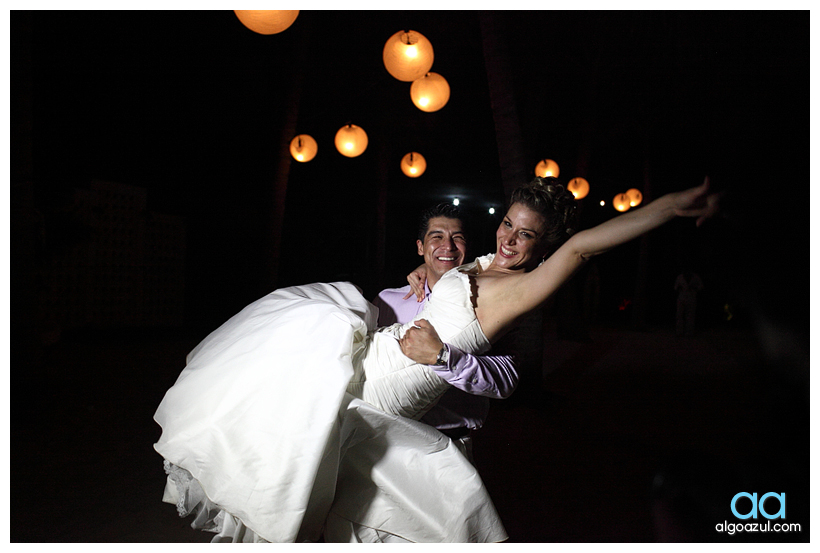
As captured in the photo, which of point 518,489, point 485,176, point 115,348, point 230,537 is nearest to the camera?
point 230,537

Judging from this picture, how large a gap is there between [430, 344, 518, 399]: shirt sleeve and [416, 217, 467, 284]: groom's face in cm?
70

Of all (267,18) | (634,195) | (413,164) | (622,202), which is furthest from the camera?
(622,202)

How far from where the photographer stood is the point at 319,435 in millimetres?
1560

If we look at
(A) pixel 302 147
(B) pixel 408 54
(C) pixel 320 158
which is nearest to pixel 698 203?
(B) pixel 408 54

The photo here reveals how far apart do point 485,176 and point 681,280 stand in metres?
4.80

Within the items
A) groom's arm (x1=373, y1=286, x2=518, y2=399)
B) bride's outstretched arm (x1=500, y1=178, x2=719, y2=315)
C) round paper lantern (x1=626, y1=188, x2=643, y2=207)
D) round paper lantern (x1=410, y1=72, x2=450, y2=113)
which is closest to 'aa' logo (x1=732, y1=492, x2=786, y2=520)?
groom's arm (x1=373, y1=286, x2=518, y2=399)

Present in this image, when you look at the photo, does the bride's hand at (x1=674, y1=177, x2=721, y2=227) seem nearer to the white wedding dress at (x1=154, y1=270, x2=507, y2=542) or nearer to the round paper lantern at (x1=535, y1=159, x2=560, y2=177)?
the white wedding dress at (x1=154, y1=270, x2=507, y2=542)

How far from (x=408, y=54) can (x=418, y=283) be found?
254 cm

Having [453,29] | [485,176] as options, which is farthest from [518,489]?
[485,176]

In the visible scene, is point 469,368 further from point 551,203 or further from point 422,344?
point 551,203

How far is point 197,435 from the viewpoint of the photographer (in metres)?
1.67
